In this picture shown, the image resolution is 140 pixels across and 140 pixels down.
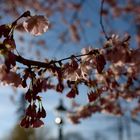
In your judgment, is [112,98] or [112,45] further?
[112,98]

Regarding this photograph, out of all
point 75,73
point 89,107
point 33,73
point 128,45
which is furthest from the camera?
point 89,107

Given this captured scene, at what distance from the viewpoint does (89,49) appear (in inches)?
146

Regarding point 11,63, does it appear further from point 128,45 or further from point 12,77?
point 128,45

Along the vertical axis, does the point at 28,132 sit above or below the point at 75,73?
above

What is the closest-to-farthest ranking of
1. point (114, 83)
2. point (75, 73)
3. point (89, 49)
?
point (75, 73), point (89, 49), point (114, 83)

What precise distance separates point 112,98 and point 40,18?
7.54 m

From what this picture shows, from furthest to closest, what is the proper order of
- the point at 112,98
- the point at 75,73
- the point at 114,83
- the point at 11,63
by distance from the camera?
the point at 112,98, the point at 114,83, the point at 75,73, the point at 11,63

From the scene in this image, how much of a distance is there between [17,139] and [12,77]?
40.9m

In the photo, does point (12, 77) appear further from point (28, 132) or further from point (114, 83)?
point (28, 132)

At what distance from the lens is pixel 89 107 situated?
11344mm

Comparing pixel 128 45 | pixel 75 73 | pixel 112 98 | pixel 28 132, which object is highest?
pixel 28 132

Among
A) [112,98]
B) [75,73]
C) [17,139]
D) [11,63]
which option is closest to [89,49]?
[75,73]

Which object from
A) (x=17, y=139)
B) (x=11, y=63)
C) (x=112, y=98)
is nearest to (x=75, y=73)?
(x=11, y=63)

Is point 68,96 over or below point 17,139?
below
